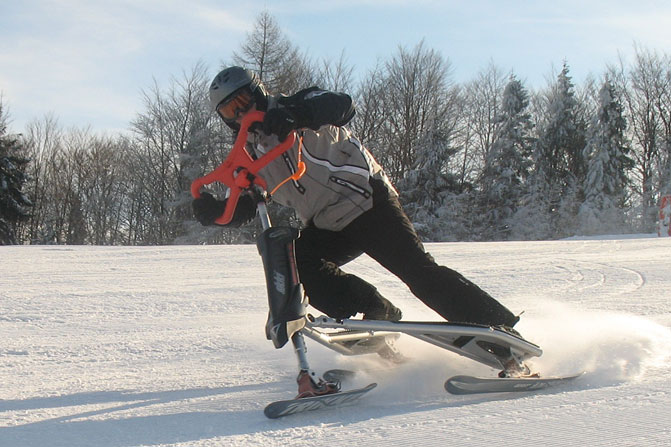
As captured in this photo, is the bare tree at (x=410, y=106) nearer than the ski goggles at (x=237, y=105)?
No

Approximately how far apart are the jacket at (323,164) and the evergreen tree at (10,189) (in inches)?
1269

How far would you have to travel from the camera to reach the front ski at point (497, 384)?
244 cm

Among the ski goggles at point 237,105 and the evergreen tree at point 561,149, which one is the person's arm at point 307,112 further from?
the evergreen tree at point 561,149

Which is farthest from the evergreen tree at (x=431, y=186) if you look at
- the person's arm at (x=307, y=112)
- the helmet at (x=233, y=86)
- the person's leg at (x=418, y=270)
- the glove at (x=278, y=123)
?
the glove at (x=278, y=123)

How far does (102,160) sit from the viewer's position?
38.9 m

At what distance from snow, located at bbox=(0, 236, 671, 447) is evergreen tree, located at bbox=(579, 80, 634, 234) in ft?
87.8

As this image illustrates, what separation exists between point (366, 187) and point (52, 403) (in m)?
1.61

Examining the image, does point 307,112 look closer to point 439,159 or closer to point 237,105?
point 237,105

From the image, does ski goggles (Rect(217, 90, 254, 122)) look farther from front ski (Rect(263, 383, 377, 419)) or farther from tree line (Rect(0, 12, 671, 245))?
tree line (Rect(0, 12, 671, 245))

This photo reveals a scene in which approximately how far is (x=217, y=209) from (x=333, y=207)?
1.89 ft

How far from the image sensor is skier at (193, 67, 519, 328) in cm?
255

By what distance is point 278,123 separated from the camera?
7.93 feet

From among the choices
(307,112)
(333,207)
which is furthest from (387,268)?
(307,112)

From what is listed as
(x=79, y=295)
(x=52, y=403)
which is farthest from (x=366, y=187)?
(x=79, y=295)
